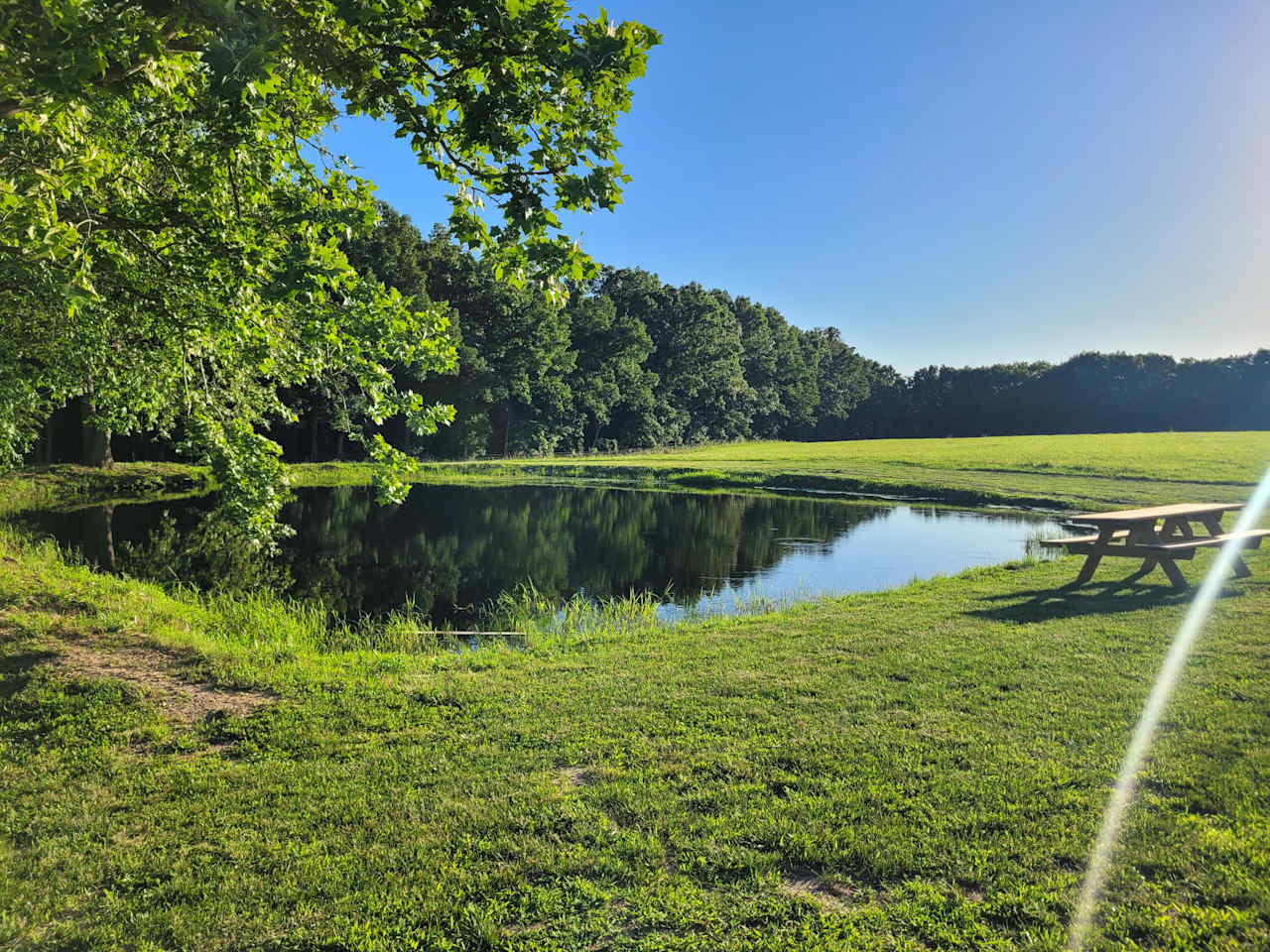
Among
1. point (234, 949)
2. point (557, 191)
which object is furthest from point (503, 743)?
point (557, 191)

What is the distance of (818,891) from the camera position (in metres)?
3.65

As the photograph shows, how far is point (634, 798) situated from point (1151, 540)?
396 inches

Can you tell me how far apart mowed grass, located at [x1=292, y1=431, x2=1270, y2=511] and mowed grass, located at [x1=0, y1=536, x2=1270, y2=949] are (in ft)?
73.1

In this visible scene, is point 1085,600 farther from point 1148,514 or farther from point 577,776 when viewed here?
point 577,776

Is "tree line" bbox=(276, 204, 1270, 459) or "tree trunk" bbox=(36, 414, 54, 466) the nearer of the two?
"tree trunk" bbox=(36, 414, 54, 466)

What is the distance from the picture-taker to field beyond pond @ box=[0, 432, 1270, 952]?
3.45m

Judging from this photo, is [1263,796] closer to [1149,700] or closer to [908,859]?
[1149,700]

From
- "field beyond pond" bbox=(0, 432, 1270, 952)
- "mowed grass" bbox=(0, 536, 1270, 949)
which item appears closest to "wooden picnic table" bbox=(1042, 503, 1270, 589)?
"field beyond pond" bbox=(0, 432, 1270, 952)

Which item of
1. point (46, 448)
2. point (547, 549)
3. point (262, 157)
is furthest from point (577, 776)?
point (46, 448)

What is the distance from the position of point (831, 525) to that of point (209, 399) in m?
19.5

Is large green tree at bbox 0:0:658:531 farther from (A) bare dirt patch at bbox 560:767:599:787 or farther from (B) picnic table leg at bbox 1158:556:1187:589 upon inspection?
(B) picnic table leg at bbox 1158:556:1187:589

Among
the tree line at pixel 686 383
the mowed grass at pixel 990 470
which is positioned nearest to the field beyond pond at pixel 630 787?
the mowed grass at pixel 990 470

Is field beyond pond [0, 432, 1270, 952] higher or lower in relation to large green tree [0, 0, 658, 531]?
lower

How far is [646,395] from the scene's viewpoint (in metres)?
68.2
